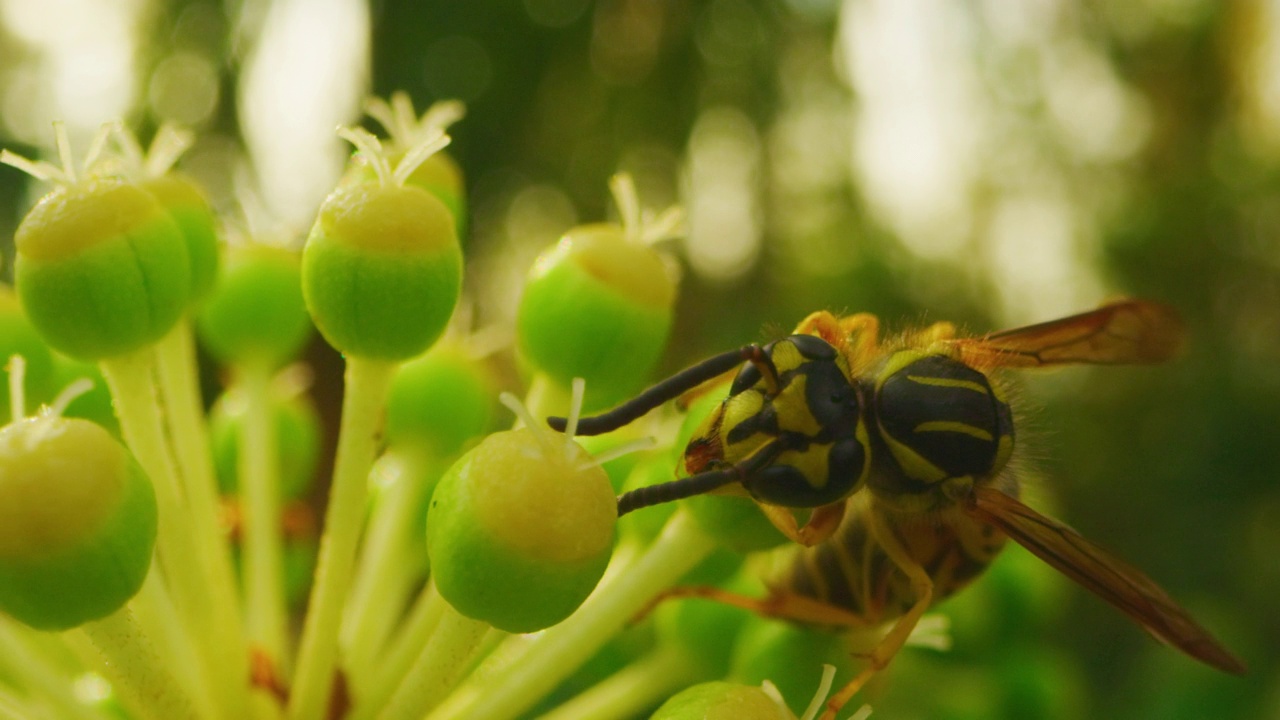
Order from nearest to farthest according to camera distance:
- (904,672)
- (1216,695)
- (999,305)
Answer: (904,672), (1216,695), (999,305)

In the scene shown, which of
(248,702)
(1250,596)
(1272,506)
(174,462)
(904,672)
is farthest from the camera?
(1272,506)

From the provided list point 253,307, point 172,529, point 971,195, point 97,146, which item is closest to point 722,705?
point 172,529

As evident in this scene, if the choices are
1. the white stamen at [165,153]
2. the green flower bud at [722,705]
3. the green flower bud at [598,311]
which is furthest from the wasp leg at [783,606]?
the white stamen at [165,153]

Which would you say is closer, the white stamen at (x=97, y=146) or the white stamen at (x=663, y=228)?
the white stamen at (x=97, y=146)

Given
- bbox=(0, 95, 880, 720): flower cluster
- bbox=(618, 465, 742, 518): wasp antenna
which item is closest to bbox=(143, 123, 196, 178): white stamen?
bbox=(0, 95, 880, 720): flower cluster

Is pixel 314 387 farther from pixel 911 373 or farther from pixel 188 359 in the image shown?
pixel 911 373

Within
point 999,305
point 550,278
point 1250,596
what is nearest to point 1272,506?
point 1250,596

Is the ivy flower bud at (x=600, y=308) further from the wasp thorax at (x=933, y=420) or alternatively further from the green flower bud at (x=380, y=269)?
the wasp thorax at (x=933, y=420)
